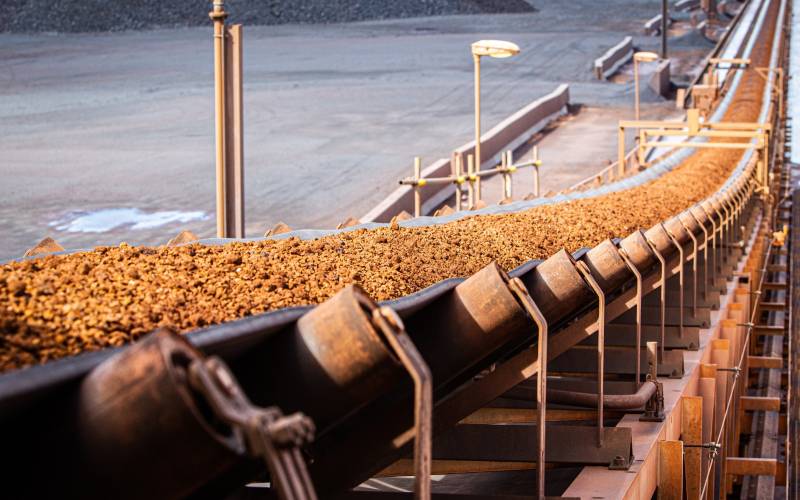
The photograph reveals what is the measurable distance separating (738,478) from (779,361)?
2.34m

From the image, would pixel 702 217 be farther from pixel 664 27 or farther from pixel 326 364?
pixel 664 27

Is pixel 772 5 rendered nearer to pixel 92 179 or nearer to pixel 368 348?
pixel 92 179

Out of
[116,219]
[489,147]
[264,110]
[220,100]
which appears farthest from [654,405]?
[264,110]

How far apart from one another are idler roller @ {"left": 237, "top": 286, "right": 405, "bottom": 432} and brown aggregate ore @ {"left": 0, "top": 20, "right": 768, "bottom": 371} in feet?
1.51

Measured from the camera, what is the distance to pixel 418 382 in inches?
124

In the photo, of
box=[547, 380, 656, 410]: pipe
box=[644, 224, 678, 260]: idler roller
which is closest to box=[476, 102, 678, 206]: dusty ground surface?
box=[644, 224, 678, 260]: idler roller

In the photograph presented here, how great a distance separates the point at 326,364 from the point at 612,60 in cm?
5825

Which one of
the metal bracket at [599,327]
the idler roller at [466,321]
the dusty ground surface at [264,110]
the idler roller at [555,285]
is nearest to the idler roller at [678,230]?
the metal bracket at [599,327]

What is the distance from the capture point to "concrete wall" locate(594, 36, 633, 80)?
5778cm

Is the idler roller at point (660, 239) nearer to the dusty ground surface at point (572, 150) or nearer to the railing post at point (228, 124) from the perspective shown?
the railing post at point (228, 124)

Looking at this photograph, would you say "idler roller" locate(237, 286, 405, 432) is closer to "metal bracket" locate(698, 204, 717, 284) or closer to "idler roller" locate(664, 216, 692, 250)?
"idler roller" locate(664, 216, 692, 250)

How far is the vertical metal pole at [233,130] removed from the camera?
32.2ft

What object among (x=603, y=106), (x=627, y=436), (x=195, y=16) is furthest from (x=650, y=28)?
(x=627, y=436)

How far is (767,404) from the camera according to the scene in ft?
42.0
